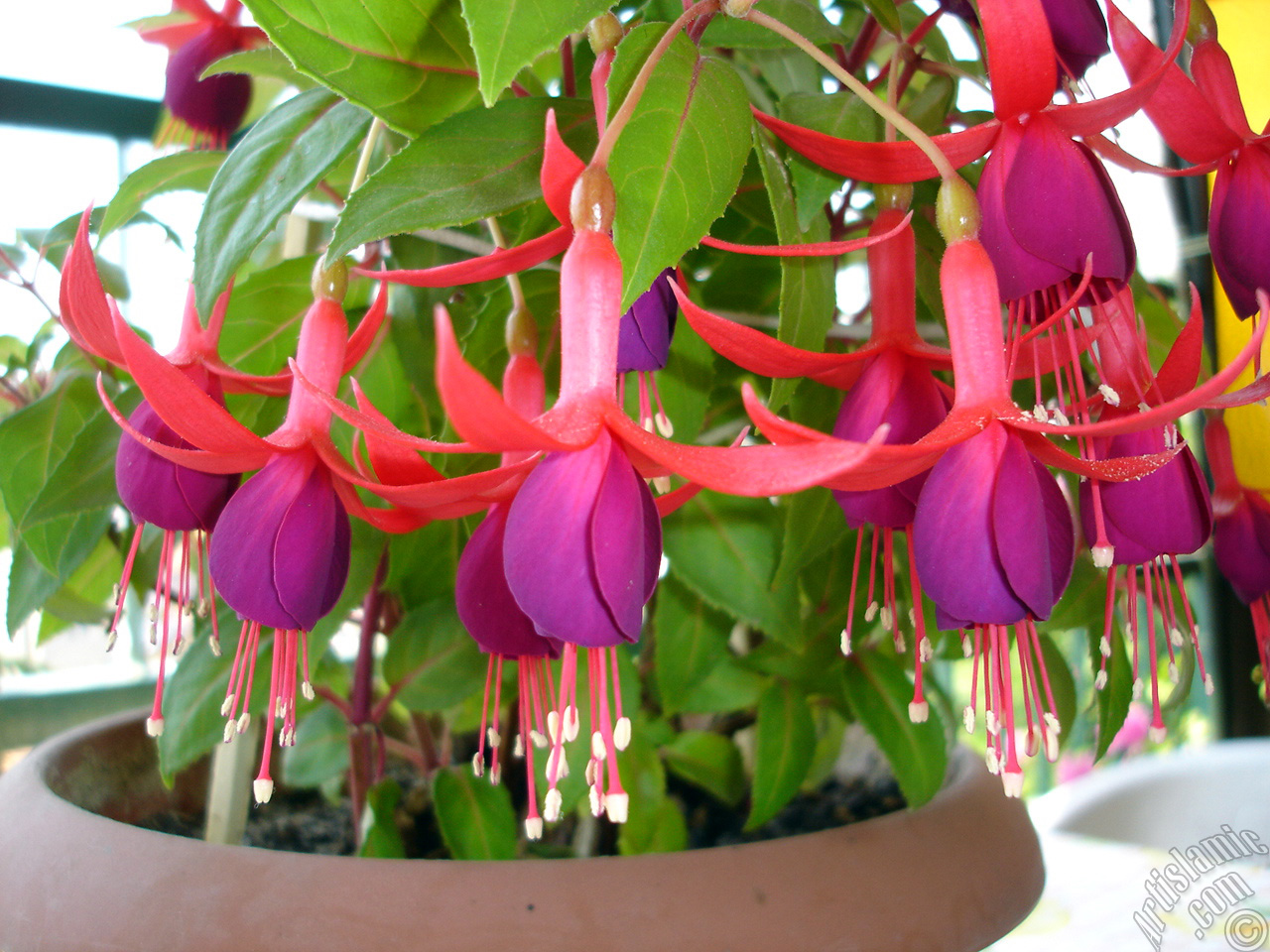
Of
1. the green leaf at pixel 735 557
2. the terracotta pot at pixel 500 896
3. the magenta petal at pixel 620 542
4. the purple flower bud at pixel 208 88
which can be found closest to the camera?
the magenta petal at pixel 620 542

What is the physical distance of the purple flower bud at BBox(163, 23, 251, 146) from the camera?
1.86ft

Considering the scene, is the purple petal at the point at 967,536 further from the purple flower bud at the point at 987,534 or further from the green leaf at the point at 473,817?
the green leaf at the point at 473,817

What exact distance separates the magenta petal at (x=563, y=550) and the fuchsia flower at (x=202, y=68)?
477 mm

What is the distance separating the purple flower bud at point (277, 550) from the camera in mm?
284

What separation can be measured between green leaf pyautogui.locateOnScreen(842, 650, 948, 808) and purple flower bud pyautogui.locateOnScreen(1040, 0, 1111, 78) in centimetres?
34

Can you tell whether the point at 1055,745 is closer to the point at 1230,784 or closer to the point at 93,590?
the point at 93,590

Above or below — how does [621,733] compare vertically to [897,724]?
above

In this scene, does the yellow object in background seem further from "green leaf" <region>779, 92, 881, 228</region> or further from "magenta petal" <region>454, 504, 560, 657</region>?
"magenta petal" <region>454, 504, 560, 657</region>

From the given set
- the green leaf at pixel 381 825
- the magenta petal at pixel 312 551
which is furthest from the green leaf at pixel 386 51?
the green leaf at pixel 381 825

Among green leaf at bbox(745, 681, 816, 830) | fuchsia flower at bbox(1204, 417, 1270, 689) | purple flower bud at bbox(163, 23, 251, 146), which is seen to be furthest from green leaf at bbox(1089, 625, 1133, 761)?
purple flower bud at bbox(163, 23, 251, 146)

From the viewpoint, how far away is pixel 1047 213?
27 cm

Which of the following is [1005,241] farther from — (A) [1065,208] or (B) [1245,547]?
(B) [1245,547]

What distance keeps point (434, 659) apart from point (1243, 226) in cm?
47

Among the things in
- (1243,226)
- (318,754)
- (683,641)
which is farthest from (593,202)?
(318,754)
